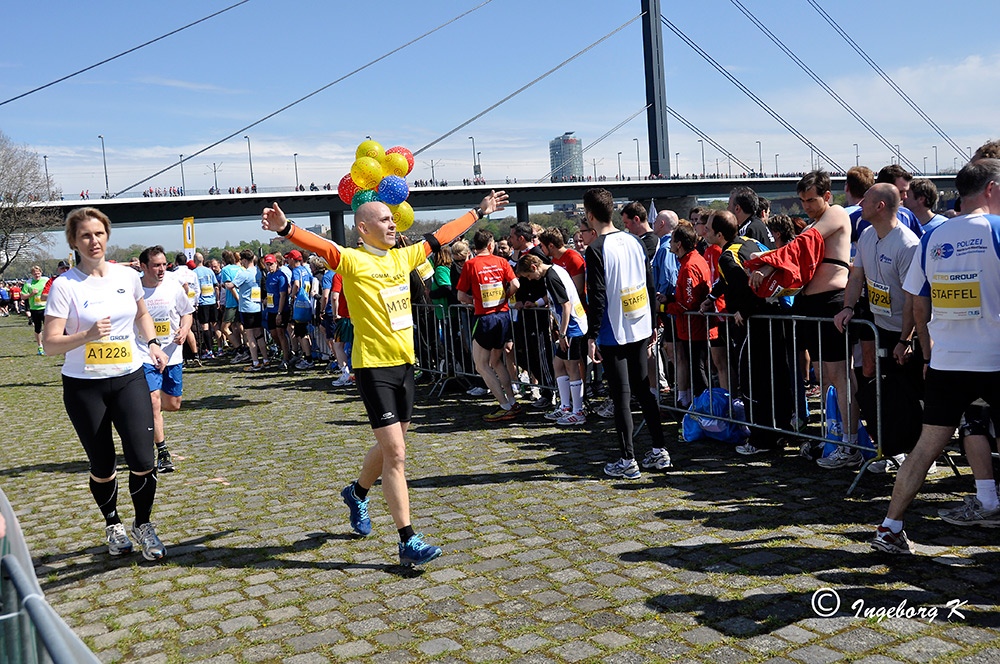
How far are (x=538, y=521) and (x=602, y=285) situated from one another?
185 cm

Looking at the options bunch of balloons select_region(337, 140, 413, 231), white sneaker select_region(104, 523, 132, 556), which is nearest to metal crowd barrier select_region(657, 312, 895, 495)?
bunch of balloons select_region(337, 140, 413, 231)

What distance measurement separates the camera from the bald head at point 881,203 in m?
5.34

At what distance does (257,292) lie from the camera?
15.7 m

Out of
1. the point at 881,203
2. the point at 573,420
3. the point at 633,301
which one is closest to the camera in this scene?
the point at 881,203

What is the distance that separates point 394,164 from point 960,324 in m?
4.42

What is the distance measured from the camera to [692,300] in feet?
24.9

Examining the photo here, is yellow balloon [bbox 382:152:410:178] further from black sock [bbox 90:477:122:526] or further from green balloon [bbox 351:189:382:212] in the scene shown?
black sock [bbox 90:477:122:526]

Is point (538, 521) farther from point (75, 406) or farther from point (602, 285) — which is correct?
point (75, 406)

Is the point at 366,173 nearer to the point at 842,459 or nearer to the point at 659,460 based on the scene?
the point at 659,460

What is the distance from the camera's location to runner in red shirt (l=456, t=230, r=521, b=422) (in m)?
8.95

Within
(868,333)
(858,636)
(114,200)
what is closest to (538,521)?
(858,636)

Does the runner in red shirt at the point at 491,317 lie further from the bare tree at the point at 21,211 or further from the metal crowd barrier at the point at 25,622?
the bare tree at the point at 21,211

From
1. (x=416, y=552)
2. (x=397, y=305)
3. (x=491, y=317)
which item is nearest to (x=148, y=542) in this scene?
(x=416, y=552)

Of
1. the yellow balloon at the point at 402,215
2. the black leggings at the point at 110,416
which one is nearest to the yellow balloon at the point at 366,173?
the yellow balloon at the point at 402,215
